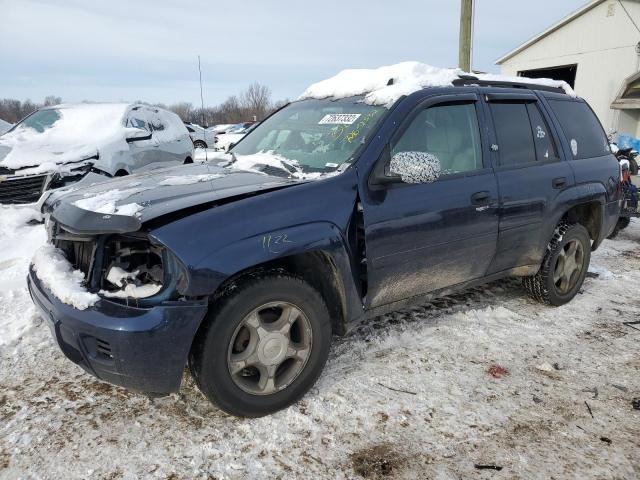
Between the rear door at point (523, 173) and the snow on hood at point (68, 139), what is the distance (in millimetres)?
5659

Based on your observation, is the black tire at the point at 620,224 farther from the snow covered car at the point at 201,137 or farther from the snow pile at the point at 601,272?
the snow covered car at the point at 201,137

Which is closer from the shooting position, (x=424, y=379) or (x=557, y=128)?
(x=424, y=379)

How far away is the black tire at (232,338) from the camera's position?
90.0 inches

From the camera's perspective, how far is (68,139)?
7418mm

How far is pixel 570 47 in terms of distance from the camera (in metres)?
17.9

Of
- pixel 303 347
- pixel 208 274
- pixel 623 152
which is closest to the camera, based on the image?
pixel 208 274

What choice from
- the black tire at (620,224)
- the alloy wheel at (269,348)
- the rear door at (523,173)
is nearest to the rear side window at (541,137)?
the rear door at (523,173)

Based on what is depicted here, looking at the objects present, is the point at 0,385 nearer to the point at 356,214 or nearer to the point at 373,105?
the point at 356,214

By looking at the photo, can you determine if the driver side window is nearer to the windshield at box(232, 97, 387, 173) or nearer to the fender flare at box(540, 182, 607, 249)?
the windshield at box(232, 97, 387, 173)

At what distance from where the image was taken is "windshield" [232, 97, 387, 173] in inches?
116

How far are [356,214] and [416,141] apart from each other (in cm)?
74

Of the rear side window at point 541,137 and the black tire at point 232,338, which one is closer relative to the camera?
the black tire at point 232,338

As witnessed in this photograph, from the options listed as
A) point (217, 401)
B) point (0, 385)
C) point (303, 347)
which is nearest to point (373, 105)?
point (303, 347)

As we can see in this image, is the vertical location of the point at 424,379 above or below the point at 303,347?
below
